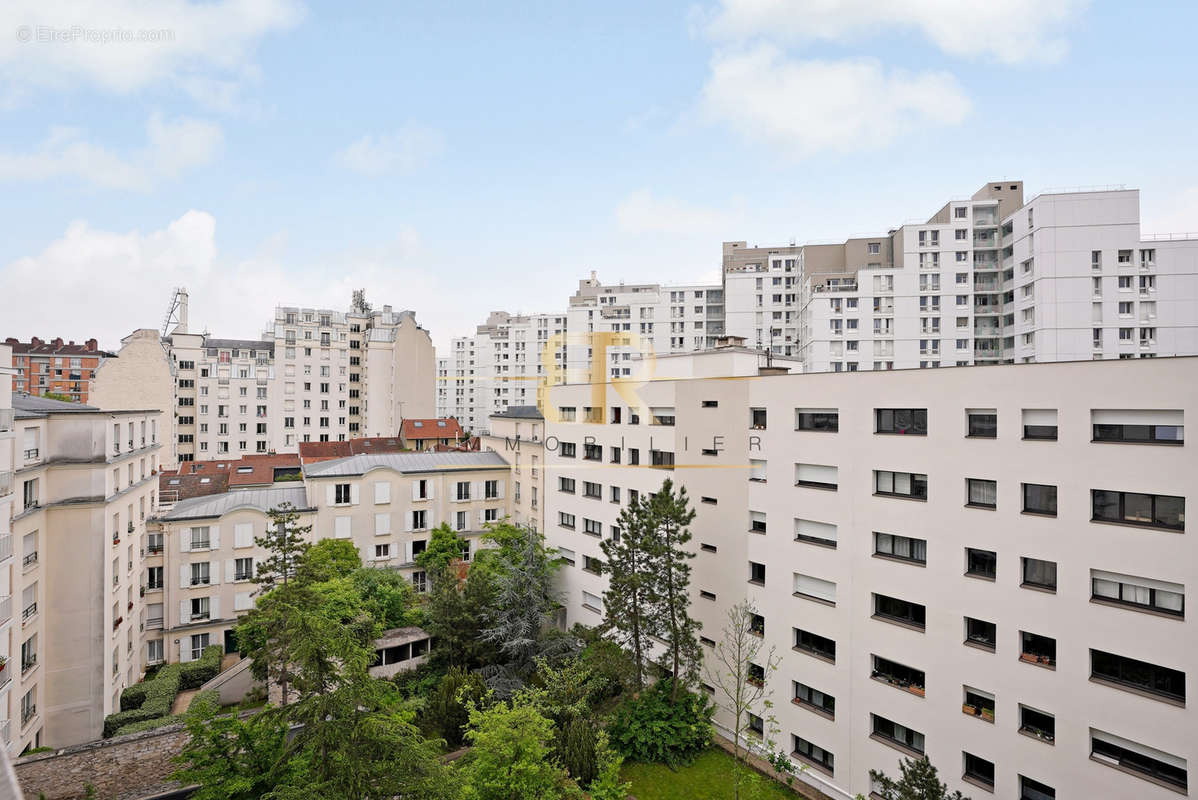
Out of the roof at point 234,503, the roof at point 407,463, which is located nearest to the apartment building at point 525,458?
the roof at point 407,463

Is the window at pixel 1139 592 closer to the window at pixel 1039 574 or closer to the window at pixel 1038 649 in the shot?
the window at pixel 1039 574

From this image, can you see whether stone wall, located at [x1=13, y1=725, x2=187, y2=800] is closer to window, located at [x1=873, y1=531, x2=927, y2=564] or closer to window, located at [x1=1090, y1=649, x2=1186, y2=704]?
window, located at [x1=873, y1=531, x2=927, y2=564]

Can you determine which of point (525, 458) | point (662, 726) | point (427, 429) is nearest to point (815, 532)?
point (662, 726)

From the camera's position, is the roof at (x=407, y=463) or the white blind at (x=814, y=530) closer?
the white blind at (x=814, y=530)

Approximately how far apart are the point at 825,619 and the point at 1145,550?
391 inches

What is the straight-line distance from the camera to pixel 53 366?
98312mm

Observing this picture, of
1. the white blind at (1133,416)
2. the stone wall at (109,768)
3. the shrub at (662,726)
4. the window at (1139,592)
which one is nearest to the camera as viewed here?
the window at (1139,592)

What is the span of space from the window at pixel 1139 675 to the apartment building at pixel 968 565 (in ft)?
0.17

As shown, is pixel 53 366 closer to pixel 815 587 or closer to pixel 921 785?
pixel 815 587

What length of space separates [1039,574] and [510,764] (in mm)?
16064

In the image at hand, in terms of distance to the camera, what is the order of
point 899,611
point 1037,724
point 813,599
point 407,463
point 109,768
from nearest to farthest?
point 1037,724
point 109,768
point 899,611
point 813,599
point 407,463

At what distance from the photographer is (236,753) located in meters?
16.2

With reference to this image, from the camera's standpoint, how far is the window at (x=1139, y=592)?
1563 cm

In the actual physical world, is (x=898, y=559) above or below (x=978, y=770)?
above
